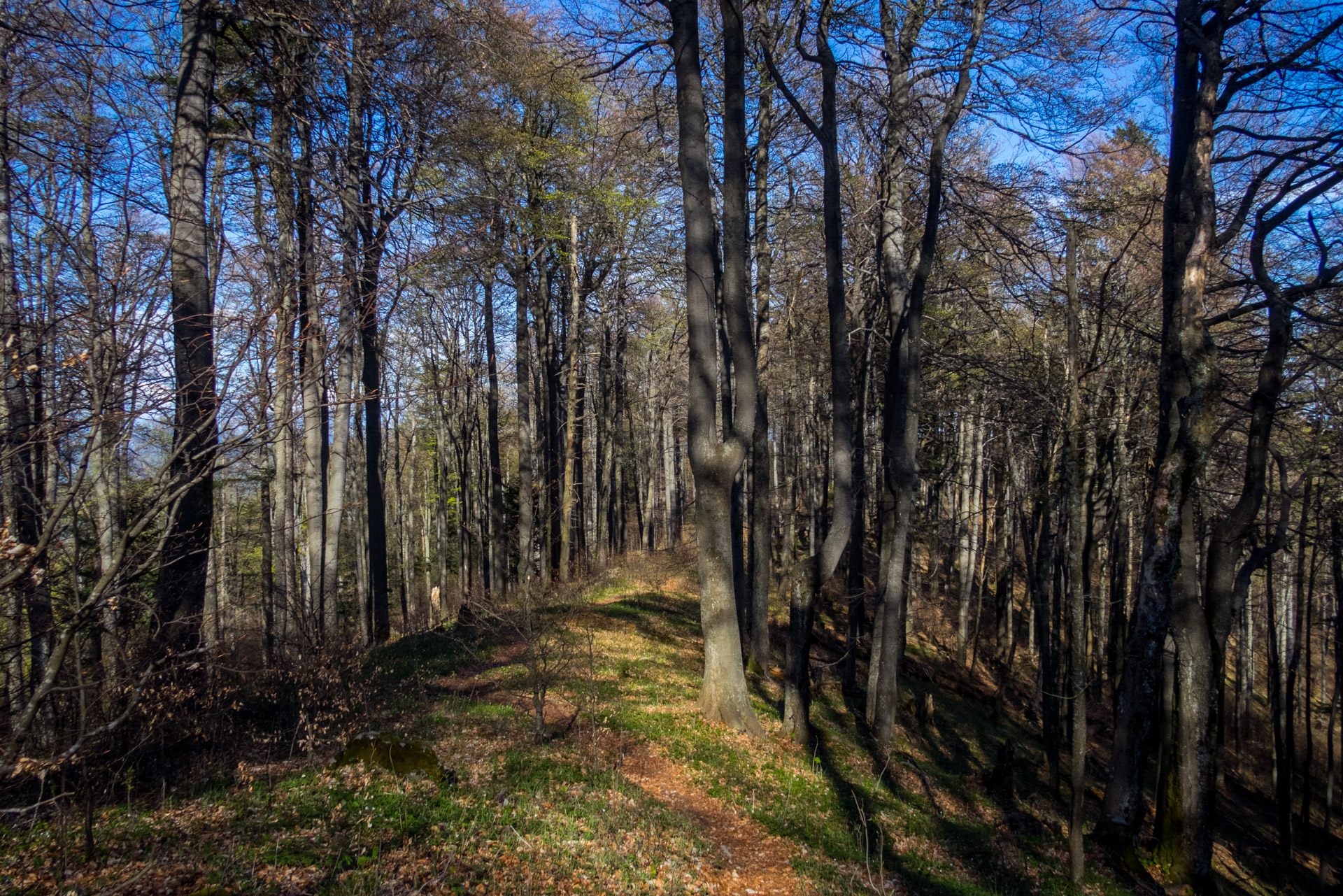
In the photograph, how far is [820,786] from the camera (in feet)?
27.0

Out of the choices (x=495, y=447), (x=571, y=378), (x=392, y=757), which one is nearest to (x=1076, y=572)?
(x=392, y=757)

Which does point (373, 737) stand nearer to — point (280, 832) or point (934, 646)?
point (280, 832)

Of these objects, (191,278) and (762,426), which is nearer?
(191,278)

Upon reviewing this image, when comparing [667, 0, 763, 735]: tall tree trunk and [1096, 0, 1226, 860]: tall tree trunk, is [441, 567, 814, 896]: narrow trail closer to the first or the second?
[667, 0, 763, 735]: tall tree trunk

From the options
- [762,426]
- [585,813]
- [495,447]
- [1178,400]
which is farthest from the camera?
[495,447]

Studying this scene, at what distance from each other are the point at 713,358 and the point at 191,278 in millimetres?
5828

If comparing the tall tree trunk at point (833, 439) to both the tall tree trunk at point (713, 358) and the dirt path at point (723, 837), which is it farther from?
the dirt path at point (723, 837)

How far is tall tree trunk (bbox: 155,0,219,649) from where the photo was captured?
5.54 m

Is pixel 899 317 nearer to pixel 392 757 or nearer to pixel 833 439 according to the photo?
pixel 833 439

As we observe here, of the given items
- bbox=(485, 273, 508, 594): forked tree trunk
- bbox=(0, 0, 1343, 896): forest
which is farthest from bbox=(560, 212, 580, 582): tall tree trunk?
bbox=(485, 273, 508, 594): forked tree trunk

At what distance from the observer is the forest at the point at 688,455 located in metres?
4.39

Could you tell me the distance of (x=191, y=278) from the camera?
6.48 m

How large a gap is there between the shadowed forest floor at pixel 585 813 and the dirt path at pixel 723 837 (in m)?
0.02

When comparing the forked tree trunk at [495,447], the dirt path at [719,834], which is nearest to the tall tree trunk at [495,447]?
the forked tree trunk at [495,447]
